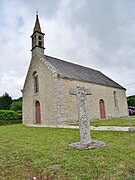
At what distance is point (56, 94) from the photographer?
1375cm

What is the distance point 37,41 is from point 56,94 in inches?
265

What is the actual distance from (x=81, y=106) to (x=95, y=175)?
9.72ft

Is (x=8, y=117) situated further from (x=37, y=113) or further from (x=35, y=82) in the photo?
(x=35, y=82)

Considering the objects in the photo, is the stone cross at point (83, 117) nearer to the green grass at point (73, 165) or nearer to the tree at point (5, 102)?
the green grass at point (73, 165)

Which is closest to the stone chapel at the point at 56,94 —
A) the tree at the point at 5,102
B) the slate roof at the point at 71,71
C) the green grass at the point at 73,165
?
the slate roof at the point at 71,71

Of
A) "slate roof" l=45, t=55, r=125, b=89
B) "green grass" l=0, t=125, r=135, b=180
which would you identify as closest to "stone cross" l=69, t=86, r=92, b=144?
"green grass" l=0, t=125, r=135, b=180

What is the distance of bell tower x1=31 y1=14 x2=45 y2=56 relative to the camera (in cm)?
1691

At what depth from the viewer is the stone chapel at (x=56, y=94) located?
13.9m

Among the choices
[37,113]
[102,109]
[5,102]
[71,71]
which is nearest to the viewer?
[37,113]

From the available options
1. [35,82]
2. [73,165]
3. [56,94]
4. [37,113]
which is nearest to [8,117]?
[37,113]

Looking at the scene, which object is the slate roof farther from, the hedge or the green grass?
the green grass

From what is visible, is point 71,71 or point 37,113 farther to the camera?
point 71,71

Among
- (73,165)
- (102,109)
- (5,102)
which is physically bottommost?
(73,165)

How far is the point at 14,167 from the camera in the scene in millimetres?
3572
